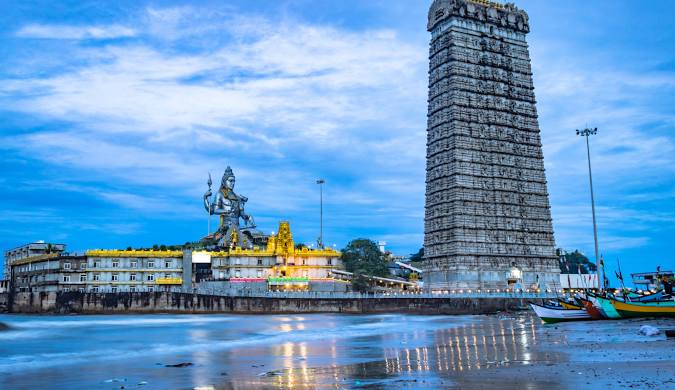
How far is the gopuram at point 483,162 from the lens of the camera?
115750mm

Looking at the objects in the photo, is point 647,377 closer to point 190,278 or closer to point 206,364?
point 206,364

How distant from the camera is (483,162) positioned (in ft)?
391

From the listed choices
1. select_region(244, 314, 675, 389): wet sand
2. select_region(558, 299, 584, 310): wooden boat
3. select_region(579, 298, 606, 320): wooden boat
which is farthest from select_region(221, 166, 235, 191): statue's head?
select_region(244, 314, 675, 389): wet sand

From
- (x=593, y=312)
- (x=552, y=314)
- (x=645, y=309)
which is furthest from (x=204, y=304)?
(x=645, y=309)

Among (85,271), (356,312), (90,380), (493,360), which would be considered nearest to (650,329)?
(493,360)

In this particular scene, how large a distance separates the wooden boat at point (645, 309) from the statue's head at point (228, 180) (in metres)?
103

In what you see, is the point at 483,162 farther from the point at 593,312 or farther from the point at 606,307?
the point at 606,307

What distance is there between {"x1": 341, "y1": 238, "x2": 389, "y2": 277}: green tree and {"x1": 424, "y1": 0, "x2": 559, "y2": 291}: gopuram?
12623 mm

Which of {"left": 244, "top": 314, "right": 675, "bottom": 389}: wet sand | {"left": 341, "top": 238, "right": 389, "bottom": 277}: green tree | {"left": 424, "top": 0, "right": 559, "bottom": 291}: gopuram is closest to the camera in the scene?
{"left": 244, "top": 314, "right": 675, "bottom": 389}: wet sand

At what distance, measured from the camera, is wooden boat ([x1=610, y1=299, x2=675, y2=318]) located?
5831 cm

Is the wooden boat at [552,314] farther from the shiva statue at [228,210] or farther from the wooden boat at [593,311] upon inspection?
the shiva statue at [228,210]

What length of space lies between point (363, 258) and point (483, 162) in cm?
3129

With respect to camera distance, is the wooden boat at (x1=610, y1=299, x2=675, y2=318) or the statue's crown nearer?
the wooden boat at (x1=610, y1=299, x2=675, y2=318)

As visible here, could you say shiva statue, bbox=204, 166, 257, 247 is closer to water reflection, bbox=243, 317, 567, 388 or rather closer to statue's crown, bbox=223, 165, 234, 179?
statue's crown, bbox=223, 165, 234, 179
